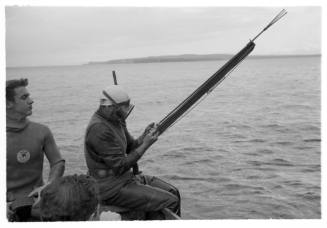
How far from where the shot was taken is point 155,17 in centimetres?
505

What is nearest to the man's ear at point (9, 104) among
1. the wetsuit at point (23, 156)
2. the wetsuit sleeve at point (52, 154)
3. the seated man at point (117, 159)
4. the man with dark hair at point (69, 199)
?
the wetsuit at point (23, 156)

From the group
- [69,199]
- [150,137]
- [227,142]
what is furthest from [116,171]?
[227,142]

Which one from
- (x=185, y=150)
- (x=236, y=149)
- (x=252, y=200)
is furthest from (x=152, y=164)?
(x=252, y=200)

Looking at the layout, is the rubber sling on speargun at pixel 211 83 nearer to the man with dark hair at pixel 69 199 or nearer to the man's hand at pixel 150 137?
the man's hand at pixel 150 137

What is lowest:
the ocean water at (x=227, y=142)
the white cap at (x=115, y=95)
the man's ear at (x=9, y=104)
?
the ocean water at (x=227, y=142)

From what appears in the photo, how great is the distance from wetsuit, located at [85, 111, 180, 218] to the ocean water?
3.48 ft

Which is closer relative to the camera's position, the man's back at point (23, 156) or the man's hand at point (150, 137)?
the man's back at point (23, 156)

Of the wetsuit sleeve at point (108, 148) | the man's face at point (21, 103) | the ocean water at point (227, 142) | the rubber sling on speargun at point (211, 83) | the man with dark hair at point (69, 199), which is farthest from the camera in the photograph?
the ocean water at point (227, 142)

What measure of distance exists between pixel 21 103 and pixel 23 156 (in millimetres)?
374

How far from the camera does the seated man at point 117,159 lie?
3.56 meters

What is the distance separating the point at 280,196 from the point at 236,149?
3.18 m

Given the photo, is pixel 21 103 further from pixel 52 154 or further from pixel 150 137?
pixel 150 137

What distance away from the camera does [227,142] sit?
11.7 m

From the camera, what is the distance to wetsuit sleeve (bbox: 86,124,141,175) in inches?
140
